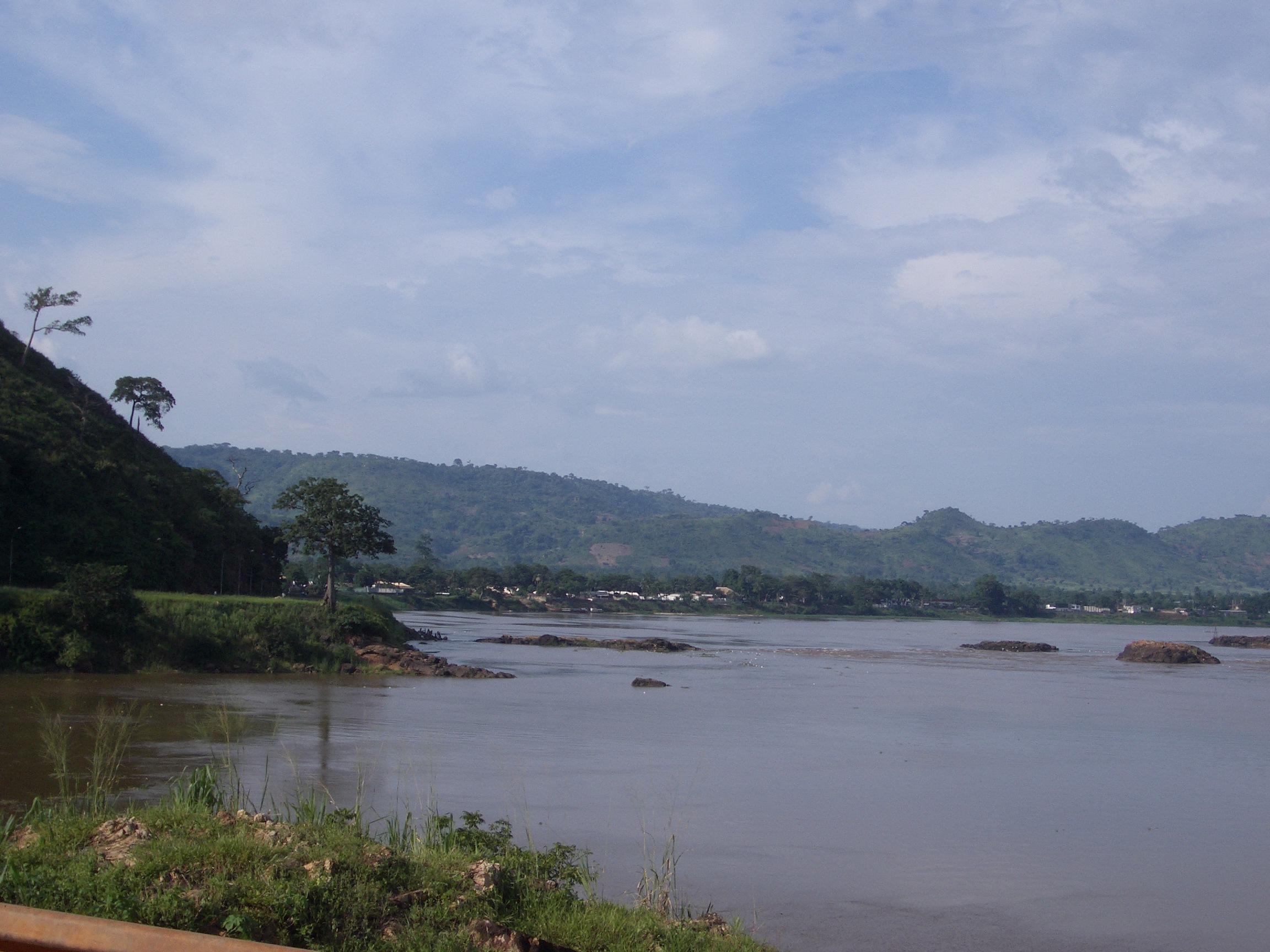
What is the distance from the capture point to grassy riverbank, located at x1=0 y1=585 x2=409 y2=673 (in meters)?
28.1

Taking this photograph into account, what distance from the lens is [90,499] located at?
40.2m

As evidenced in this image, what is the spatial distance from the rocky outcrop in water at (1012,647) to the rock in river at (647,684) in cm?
3564

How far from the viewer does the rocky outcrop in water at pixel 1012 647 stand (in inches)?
2544

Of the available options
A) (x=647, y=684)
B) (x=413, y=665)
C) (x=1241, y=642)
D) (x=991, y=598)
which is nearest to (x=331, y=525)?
(x=413, y=665)

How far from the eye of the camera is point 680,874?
37.6 feet

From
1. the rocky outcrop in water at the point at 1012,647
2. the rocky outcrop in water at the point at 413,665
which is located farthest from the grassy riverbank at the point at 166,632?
the rocky outcrop in water at the point at 1012,647

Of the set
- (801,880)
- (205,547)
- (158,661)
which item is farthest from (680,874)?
(205,547)

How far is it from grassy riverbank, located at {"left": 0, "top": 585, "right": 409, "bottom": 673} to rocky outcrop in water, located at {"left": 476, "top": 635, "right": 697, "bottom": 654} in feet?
63.8

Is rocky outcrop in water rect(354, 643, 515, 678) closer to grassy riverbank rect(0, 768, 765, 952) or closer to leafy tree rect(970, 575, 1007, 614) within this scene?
grassy riverbank rect(0, 768, 765, 952)

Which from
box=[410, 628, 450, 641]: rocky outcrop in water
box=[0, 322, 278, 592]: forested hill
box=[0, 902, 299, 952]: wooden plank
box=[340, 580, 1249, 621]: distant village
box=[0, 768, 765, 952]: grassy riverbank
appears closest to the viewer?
box=[0, 902, 299, 952]: wooden plank

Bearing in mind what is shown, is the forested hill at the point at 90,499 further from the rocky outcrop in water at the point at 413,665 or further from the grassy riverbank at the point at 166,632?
the rocky outcrop in water at the point at 413,665

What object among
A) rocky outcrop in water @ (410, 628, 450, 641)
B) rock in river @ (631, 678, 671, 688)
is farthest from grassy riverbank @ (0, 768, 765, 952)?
rocky outcrop in water @ (410, 628, 450, 641)

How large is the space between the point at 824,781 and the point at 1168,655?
4618 cm

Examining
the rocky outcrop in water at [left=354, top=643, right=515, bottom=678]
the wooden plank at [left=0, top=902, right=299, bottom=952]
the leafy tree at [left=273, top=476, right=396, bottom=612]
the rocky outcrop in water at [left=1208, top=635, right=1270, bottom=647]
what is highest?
the leafy tree at [left=273, top=476, right=396, bottom=612]
